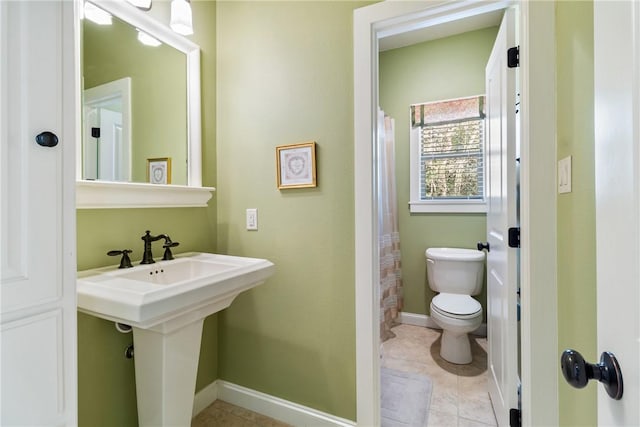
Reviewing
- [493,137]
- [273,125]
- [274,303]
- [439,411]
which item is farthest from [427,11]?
[439,411]

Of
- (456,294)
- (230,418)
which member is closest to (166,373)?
(230,418)

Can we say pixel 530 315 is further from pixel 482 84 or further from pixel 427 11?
pixel 482 84

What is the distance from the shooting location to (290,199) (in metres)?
1.63

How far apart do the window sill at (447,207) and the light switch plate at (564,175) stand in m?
1.67

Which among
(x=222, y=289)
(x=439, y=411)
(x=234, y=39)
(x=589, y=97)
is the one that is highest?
(x=234, y=39)

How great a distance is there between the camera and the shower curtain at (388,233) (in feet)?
8.43

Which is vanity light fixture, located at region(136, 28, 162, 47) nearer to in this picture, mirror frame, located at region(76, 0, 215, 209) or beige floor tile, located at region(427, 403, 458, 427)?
mirror frame, located at region(76, 0, 215, 209)

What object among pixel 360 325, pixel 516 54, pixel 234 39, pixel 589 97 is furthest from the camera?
pixel 234 39

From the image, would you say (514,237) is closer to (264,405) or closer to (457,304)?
(457,304)

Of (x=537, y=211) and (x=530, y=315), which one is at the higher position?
(x=537, y=211)

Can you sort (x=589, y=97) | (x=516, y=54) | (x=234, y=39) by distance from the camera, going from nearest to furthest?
(x=589, y=97) → (x=516, y=54) → (x=234, y=39)

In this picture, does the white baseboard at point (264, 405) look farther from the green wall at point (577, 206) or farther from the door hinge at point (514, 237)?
the door hinge at point (514, 237)

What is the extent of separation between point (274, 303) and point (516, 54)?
1.66 meters

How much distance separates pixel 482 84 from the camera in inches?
104
